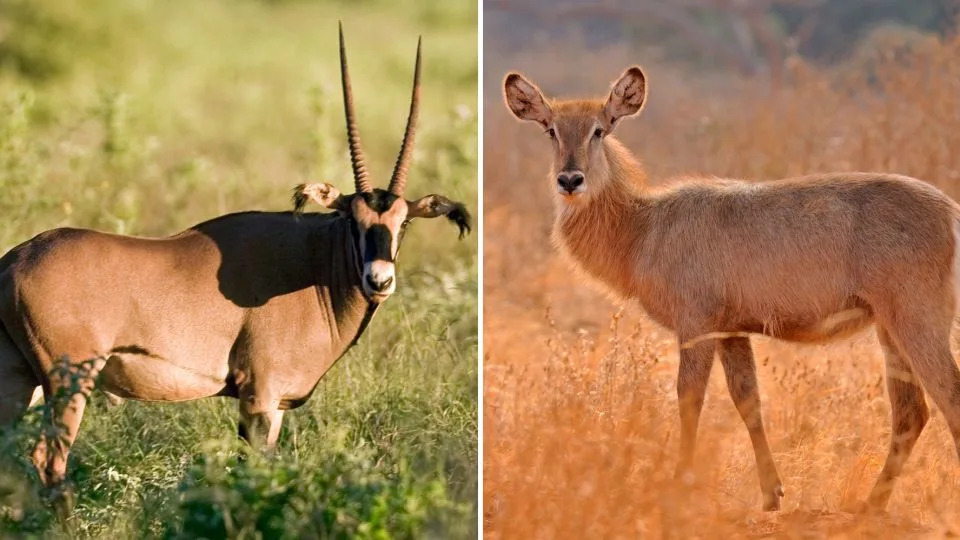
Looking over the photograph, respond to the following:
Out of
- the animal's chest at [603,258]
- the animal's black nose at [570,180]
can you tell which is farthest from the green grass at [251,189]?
the animal's black nose at [570,180]

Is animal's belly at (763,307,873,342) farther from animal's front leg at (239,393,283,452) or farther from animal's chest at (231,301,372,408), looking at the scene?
animal's front leg at (239,393,283,452)

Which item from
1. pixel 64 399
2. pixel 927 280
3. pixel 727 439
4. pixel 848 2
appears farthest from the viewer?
pixel 848 2

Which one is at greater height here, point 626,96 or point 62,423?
point 626,96

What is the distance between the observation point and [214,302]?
7340mm

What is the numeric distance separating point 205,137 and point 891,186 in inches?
262

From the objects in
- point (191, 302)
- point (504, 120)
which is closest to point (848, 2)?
point (504, 120)

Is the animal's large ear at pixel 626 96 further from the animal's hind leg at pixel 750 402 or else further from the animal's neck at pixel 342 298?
the animal's neck at pixel 342 298

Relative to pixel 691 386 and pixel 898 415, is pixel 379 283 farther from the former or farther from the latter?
pixel 898 415

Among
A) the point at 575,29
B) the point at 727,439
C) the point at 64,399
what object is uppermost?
the point at 575,29

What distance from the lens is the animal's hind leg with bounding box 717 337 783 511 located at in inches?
300

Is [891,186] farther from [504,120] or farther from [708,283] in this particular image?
[504,120]

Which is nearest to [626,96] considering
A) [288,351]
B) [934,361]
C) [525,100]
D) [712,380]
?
[525,100]

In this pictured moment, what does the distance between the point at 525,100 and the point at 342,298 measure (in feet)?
4.93

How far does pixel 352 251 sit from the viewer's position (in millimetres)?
7410
